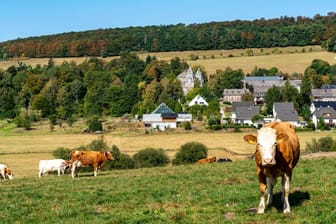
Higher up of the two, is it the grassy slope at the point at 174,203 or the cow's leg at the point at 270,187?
the cow's leg at the point at 270,187

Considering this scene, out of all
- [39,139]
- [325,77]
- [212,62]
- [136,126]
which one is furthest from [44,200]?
[212,62]

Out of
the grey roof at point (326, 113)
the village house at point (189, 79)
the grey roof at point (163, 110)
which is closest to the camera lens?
the grey roof at point (326, 113)

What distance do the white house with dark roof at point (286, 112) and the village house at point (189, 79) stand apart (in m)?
37.6

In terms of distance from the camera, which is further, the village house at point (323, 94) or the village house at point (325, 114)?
the village house at point (323, 94)

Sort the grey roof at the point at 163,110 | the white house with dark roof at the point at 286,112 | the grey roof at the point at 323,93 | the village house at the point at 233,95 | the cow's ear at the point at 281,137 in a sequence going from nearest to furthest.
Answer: the cow's ear at the point at 281,137 < the white house with dark roof at the point at 286,112 < the grey roof at the point at 163,110 < the grey roof at the point at 323,93 < the village house at the point at 233,95

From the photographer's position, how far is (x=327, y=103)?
328 feet

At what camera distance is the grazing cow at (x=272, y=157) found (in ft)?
36.2

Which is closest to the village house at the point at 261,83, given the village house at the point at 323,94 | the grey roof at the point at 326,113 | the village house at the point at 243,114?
the village house at the point at 323,94

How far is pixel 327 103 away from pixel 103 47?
106 metres

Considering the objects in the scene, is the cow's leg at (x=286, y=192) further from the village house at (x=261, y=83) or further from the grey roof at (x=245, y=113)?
the village house at (x=261, y=83)

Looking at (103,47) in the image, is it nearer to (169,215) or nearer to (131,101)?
(131,101)

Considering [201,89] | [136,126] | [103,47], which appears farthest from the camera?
[103,47]

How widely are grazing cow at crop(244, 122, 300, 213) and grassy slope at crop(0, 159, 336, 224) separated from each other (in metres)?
0.49

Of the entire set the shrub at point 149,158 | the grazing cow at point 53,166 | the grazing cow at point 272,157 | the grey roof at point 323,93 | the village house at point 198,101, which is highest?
the grey roof at point 323,93
